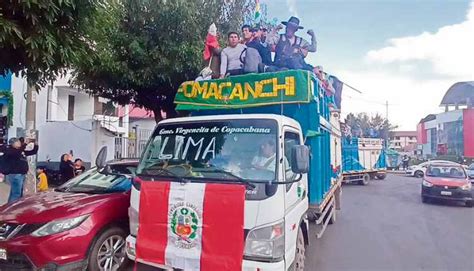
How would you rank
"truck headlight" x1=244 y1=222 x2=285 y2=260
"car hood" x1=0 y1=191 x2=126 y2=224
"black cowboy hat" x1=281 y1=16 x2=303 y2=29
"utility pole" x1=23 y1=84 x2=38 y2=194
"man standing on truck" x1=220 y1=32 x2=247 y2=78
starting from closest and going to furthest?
"truck headlight" x1=244 y1=222 x2=285 y2=260 → "car hood" x1=0 y1=191 x2=126 y2=224 → "man standing on truck" x1=220 y1=32 x2=247 y2=78 → "black cowboy hat" x1=281 y1=16 x2=303 y2=29 → "utility pole" x1=23 y1=84 x2=38 y2=194

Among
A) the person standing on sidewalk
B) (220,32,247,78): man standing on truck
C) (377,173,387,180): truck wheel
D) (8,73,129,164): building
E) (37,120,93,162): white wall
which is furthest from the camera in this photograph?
(377,173,387,180): truck wheel

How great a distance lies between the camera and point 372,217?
9.81 m

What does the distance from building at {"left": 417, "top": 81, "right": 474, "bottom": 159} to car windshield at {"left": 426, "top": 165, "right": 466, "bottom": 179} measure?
2417 cm

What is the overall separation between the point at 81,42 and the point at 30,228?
8.28 ft

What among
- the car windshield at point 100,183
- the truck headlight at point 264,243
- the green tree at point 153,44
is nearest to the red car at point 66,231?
the car windshield at point 100,183

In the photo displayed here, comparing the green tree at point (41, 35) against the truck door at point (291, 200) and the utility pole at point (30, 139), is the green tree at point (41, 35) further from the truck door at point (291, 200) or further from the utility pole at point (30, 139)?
the utility pole at point (30, 139)

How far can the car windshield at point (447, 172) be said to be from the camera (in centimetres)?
1297

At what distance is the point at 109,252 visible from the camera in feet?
14.4

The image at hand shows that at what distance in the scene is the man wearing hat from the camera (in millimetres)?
5721

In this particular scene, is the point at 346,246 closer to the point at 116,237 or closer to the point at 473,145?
the point at 116,237

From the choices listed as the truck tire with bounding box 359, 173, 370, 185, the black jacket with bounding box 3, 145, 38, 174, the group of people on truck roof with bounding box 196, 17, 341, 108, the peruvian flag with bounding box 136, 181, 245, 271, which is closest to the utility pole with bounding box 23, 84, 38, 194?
the black jacket with bounding box 3, 145, 38, 174

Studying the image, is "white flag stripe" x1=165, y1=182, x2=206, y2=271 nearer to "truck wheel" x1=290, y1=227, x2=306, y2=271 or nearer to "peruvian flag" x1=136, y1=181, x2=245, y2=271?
"peruvian flag" x1=136, y1=181, x2=245, y2=271

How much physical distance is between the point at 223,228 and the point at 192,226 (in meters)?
0.33

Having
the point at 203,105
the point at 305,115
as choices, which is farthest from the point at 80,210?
the point at 305,115
